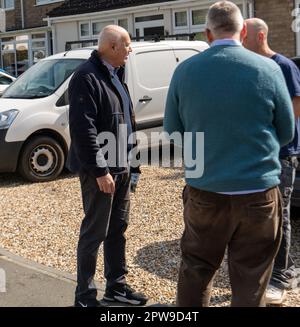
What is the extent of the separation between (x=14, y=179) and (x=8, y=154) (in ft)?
2.42

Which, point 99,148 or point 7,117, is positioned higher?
point 7,117

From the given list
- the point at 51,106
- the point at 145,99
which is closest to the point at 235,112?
the point at 51,106

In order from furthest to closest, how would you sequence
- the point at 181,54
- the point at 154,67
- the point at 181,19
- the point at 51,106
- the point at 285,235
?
1. the point at 181,19
2. the point at 181,54
3. the point at 154,67
4. the point at 51,106
5. the point at 285,235

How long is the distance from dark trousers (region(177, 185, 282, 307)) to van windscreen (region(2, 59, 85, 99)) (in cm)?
609

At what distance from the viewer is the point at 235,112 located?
9.80 feet

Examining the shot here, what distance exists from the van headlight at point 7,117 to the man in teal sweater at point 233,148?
18.4 feet

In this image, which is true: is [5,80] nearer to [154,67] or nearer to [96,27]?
[96,27]

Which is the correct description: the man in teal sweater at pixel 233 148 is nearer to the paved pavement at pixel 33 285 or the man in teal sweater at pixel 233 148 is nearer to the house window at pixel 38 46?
the paved pavement at pixel 33 285

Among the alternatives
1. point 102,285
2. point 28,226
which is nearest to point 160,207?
point 28,226

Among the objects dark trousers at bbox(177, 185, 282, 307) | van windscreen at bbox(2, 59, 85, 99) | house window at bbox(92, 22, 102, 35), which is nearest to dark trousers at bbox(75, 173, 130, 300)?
dark trousers at bbox(177, 185, 282, 307)

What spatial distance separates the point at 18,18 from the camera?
2873 centimetres

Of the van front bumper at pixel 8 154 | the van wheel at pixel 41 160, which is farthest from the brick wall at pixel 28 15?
the van front bumper at pixel 8 154

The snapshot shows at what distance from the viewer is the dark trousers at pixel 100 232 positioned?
4.09m
